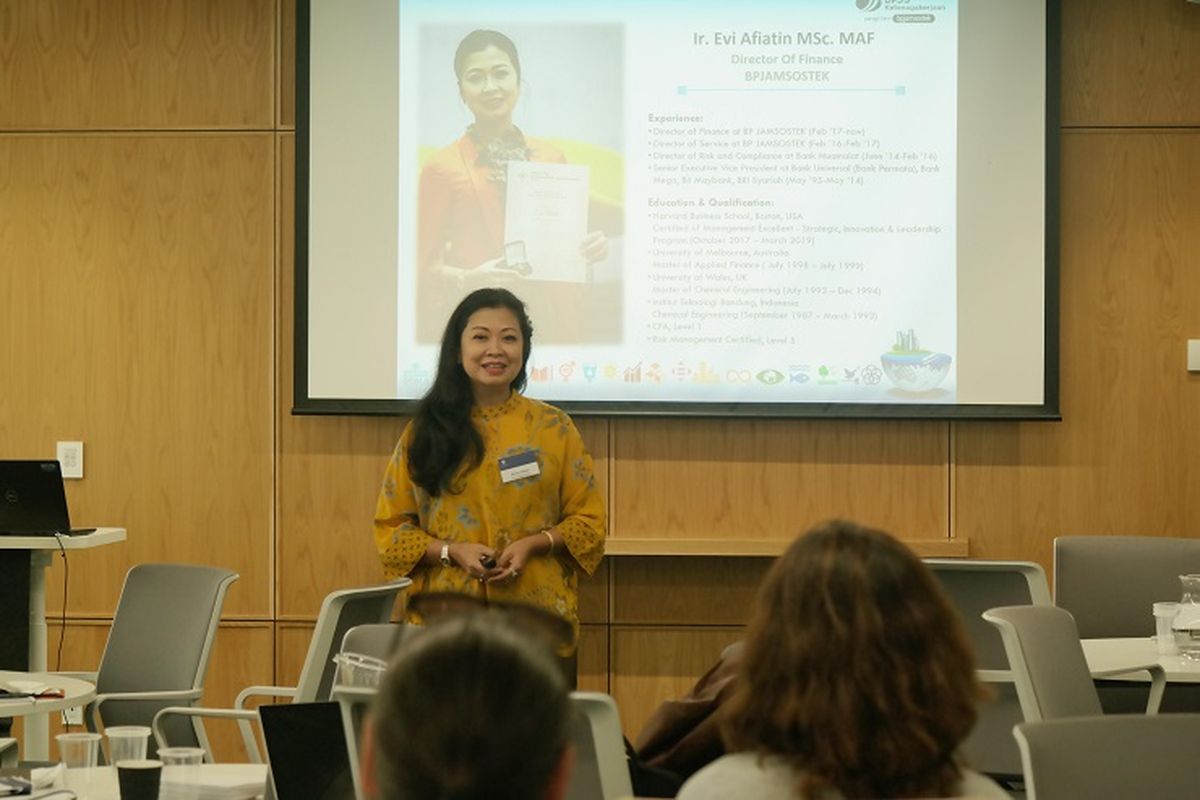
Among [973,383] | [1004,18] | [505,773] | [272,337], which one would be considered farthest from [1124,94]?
[505,773]

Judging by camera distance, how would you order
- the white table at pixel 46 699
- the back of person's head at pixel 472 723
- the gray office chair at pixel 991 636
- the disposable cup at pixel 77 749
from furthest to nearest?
the gray office chair at pixel 991 636
the white table at pixel 46 699
the disposable cup at pixel 77 749
the back of person's head at pixel 472 723

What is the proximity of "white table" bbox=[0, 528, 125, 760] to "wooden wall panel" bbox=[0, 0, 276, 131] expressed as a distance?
5.79 feet

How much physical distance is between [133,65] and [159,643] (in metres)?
2.31

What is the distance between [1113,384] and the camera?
5.55 meters

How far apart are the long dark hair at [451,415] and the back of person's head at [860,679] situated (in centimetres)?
264

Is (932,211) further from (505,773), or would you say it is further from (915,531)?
(505,773)

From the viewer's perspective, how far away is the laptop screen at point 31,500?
448 centimetres

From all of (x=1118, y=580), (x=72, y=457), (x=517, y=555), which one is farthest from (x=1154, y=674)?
(x=72, y=457)

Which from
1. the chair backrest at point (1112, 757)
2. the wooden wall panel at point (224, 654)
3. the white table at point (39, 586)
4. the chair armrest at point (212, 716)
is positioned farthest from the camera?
the wooden wall panel at point (224, 654)

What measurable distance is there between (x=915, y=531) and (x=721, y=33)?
1.90 m

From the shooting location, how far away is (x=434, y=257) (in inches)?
219

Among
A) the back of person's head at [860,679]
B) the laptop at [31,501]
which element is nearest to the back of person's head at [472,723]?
the back of person's head at [860,679]

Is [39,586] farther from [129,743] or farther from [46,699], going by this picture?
[129,743]

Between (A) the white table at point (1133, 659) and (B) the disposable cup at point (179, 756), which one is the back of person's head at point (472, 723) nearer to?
(B) the disposable cup at point (179, 756)
